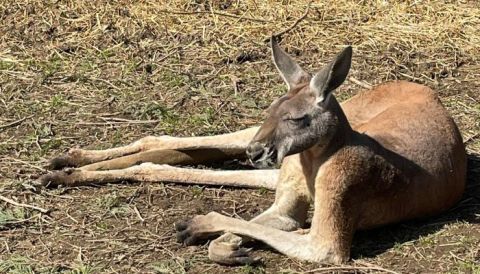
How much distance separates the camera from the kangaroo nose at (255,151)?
14.8 feet

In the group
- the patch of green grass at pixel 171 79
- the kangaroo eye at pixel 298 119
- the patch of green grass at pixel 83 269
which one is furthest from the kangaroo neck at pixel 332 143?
the patch of green grass at pixel 171 79

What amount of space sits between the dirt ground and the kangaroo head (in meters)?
0.61

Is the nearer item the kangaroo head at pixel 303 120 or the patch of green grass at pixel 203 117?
the kangaroo head at pixel 303 120

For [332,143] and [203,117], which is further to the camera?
[203,117]

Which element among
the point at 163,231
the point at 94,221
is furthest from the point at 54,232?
the point at 163,231

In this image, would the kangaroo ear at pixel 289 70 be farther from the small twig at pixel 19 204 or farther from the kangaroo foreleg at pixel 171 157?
the small twig at pixel 19 204

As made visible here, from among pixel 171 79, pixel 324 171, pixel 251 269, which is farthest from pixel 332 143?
pixel 171 79

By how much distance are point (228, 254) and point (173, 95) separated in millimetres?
2516

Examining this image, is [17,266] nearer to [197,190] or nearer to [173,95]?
[197,190]

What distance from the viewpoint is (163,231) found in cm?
509

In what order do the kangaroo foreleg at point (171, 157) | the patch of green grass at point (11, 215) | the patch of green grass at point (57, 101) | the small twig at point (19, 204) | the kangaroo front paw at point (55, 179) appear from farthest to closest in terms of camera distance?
the patch of green grass at point (57, 101) → the kangaroo foreleg at point (171, 157) → the kangaroo front paw at point (55, 179) → the small twig at point (19, 204) → the patch of green grass at point (11, 215)

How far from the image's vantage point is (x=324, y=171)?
185 inches

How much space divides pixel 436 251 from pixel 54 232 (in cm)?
208

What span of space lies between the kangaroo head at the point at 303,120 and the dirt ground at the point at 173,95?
61 centimetres
